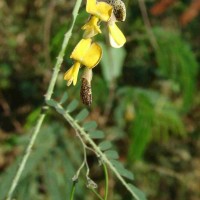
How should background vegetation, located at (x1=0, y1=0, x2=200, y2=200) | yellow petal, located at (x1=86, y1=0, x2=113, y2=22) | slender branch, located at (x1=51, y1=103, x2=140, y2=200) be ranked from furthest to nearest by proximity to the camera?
background vegetation, located at (x1=0, y1=0, x2=200, y2=200) → slender branch, located at (x1=51, y1=103, x2=140, y2=200) → yellow petal, located at (x1=86, y1=0, x2=113, y2=22)

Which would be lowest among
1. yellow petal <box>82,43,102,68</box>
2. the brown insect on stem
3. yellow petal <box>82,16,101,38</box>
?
the brown insect on stem

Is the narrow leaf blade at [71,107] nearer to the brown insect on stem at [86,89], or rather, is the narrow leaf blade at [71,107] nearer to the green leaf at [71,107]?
the green leaf at [71,107]

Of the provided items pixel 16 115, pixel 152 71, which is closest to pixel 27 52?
pixel 16 115

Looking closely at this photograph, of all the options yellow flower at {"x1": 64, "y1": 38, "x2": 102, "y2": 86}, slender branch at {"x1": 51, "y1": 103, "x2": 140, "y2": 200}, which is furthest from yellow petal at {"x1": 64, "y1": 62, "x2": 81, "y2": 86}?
slender branch at {"x1": 51, "y1": 103, "x2": 140, "y2": 200}

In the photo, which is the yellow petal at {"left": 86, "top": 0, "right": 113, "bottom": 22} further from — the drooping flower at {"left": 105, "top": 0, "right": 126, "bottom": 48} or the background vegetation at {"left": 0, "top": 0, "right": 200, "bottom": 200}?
the background vegetation at {"left": 0, "top": 0, "right": 200, "bottom": 200}

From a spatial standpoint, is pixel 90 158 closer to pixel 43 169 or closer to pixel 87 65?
pixel 43 169

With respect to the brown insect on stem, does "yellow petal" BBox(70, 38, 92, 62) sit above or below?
above

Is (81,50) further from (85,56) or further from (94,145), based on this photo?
(94,145)
